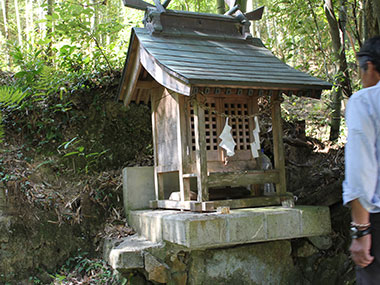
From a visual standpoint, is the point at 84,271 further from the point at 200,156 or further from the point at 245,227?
the point at 245,227

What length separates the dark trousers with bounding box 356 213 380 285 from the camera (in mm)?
2217

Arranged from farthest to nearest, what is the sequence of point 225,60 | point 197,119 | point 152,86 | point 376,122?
point 152,86, point 225,60, point 197,119, point 376,122

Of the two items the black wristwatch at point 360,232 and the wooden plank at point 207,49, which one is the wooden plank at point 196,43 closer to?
the wooden plank at point 207,49

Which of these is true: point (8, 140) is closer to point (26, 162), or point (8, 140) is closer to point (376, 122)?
point (26, 162)

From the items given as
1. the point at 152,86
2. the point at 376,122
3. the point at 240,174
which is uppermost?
the point at 152,86

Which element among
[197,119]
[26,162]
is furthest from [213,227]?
[26,162]

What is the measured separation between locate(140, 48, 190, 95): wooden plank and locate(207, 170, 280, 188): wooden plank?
1256 millimetres

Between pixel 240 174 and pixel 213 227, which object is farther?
pixel 240 174

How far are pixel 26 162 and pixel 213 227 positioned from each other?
4.42 metres

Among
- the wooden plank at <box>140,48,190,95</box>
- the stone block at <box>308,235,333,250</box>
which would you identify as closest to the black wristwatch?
the wooden plank at <box>140,48,190,95</box>

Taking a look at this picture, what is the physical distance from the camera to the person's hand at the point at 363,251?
7.31ft

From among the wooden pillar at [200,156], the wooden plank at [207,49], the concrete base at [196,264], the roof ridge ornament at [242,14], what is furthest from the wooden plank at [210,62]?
the concrete base at [196,264]

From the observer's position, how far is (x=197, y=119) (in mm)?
5117

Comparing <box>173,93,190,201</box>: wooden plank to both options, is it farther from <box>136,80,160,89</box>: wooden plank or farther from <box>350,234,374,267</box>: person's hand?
<box>350,234,374,267</box>: person's hand
